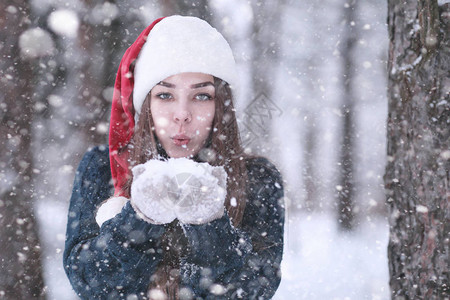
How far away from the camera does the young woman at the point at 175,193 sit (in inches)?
65.8

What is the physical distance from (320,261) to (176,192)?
605 centimetres

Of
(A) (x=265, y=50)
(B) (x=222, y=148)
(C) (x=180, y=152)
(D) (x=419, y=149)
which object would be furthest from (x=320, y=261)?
(A) (x=265, y=50)

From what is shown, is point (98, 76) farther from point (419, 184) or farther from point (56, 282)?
point (419, 184)

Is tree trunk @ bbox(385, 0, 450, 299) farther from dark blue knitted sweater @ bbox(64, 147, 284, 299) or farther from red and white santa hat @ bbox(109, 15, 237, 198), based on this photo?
red and white santa hat @ bbox(109, 15, 237, 198)

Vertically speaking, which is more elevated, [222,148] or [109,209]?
[222,148]

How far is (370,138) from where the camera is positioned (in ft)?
37.1

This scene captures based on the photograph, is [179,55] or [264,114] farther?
[264,114]

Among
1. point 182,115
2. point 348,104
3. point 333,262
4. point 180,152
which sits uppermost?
point 348,104

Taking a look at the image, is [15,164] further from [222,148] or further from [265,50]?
[265,50]

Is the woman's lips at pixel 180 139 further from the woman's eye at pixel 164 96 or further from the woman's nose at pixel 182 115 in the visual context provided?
the woman's eye at pixel 164 96

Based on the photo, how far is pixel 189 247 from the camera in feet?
5.93

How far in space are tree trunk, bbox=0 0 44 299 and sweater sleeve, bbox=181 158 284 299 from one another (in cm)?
196

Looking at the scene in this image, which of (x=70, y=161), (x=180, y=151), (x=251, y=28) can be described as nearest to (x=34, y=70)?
(x=70, y=161)

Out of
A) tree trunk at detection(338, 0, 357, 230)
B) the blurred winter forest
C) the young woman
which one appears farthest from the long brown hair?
tree trunk at detection(338, 0, 357, 230)
